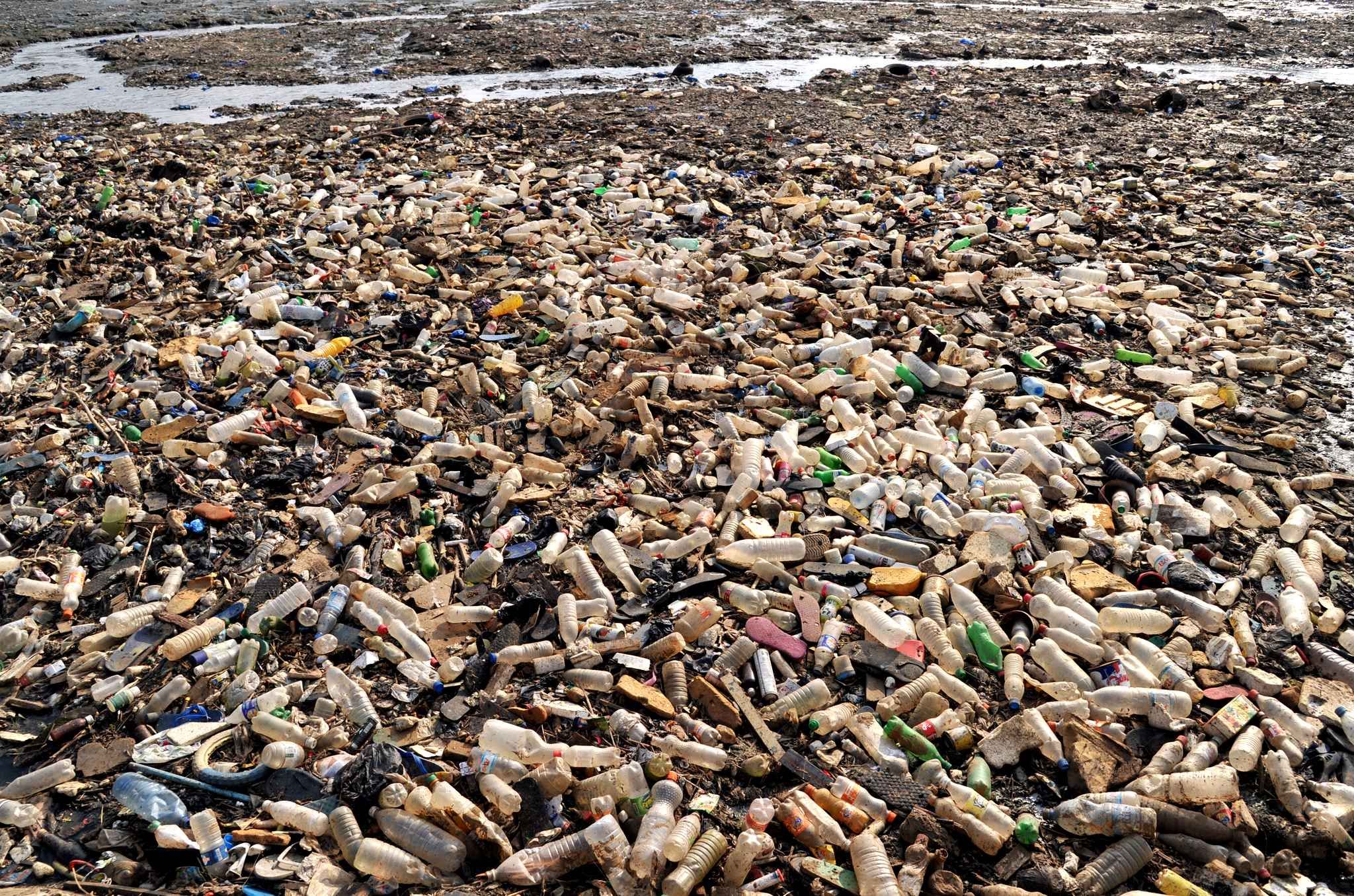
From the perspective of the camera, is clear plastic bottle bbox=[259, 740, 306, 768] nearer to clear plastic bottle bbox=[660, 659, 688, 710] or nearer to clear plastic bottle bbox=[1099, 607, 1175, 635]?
clear plastic bottle bbox=[660, 659, 688, 710]

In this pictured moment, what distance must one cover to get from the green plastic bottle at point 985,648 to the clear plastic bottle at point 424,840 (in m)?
2.23

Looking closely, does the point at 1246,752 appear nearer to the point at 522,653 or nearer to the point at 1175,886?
the point at 1175,886

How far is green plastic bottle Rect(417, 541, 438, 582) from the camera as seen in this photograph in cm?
418

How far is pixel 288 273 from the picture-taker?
7.24 metres

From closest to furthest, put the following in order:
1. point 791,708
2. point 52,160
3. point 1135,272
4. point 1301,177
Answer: point 791,708 < point 1135,272 < point 1301,177 < point 52,160

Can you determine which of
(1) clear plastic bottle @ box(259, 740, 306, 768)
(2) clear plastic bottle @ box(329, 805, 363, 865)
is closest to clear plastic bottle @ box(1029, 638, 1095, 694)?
(2) clear plastic bottle @ box(329, 805, 363, 865)

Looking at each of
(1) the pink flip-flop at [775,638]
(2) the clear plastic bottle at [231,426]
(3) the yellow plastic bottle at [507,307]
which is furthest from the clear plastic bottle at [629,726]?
(3) the yellow plastic bottle at [507,307]

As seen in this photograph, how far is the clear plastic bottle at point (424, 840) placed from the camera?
2834mm

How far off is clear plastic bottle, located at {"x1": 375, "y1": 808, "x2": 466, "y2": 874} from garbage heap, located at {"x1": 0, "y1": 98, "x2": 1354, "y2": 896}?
0.02 metres

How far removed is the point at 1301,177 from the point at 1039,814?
9336 millimetres

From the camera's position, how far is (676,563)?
421 centimetres

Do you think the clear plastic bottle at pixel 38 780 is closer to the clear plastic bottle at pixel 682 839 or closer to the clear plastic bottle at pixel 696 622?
the clear plastic bottle at pixel 682 839

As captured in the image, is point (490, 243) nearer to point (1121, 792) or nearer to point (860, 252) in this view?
point (860, 252)

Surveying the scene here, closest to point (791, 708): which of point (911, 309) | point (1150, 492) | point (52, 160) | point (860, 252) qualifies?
point (1150, 492)
